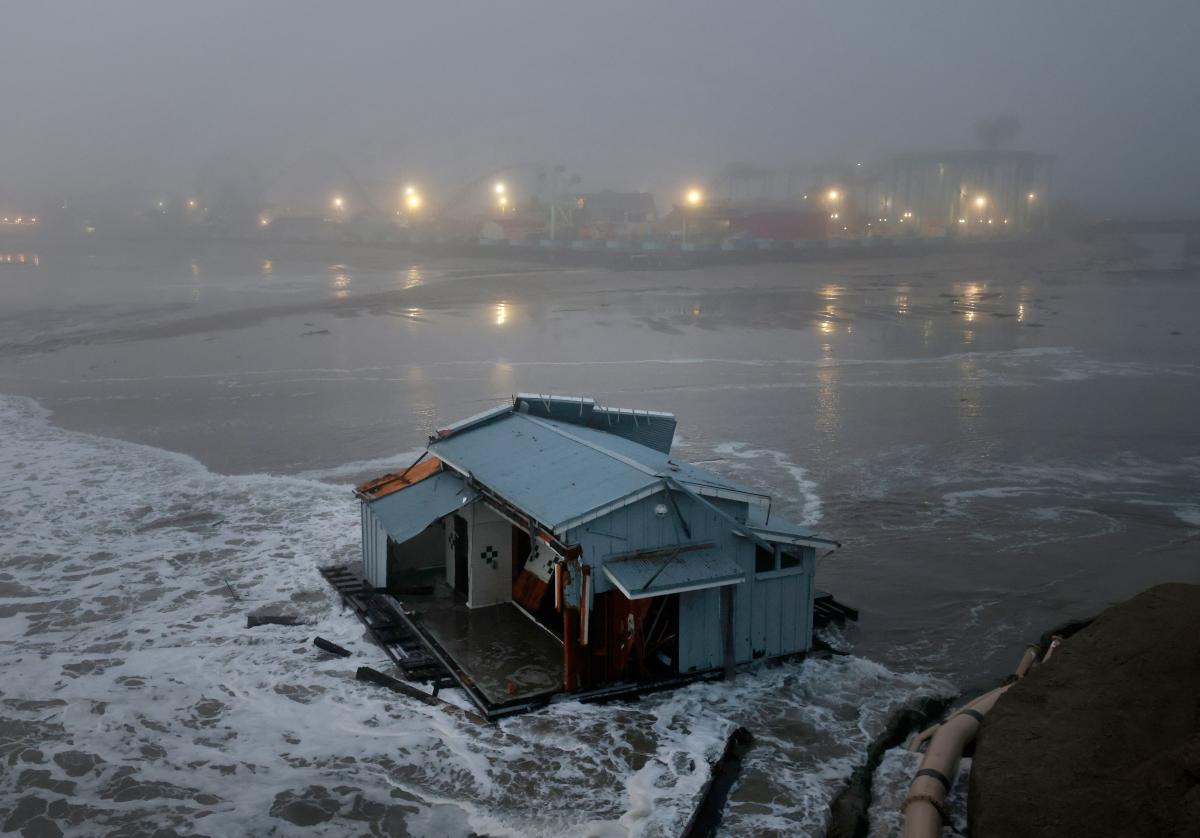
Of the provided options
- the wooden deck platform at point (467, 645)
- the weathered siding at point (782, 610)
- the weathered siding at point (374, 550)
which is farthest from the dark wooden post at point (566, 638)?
the weathered siding at point (374, 550)

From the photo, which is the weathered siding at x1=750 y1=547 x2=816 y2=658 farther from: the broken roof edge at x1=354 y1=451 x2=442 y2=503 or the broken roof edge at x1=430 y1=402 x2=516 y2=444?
the broken roof edge at x1=354 y1=451 x2=442 y2=503

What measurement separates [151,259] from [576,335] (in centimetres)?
5941

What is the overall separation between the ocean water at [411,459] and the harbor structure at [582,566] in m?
0.47

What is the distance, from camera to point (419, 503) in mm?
12352

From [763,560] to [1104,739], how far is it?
13.4 ft

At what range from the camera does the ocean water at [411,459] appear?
30.1ft

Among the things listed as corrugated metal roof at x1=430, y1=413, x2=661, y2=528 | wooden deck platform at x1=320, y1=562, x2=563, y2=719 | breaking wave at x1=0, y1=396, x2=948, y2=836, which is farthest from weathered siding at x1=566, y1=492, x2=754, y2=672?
wooden deck platform at x1=320, y1=562, x2=563, y2=719

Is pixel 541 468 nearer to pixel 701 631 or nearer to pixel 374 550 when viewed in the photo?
pixel 701 631

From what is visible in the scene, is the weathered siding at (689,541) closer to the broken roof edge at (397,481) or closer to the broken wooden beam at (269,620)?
the broken roof edge at (397,481)

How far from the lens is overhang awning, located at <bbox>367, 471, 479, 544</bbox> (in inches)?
463

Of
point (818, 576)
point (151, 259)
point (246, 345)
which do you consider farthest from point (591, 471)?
point (151, 259)

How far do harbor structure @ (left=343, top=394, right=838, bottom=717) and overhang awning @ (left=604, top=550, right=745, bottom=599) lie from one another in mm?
17

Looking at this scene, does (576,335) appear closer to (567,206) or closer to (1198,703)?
(1198,703)

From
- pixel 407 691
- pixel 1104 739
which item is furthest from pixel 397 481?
pixel 1104 739
